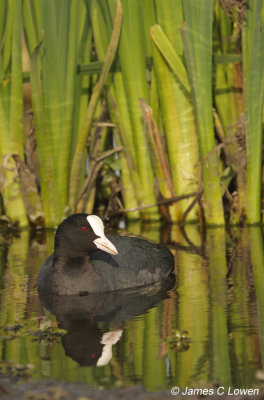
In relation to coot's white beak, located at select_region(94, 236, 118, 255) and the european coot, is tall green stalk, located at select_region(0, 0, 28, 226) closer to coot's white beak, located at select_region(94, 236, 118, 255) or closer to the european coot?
the european coot

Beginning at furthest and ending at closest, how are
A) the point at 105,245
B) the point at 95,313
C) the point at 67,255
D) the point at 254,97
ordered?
1. the point at 254,97
2. the point at 67,255
3. the point at 105,245
4. the point at 95,313

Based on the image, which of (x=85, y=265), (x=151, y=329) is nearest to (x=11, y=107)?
(x=85, y=265)

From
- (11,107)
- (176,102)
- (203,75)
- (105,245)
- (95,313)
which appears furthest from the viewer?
(11,107)

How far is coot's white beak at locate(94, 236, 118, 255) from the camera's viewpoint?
7.86m

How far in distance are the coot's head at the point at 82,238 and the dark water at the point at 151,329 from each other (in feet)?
1.38

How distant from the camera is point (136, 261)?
843 centimetres

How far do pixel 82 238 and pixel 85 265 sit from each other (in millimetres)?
236

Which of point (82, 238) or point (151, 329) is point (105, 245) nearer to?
point (82, 238)

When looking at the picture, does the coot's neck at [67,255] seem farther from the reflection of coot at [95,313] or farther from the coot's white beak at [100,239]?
the reflection of coot at [95,313]

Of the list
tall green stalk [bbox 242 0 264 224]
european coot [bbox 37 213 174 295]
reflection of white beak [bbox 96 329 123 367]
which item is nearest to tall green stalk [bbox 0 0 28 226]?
tall green stalk [bbox 242 0 264 224]

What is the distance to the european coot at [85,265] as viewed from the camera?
26.1 feet

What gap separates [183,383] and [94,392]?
49 centimetres

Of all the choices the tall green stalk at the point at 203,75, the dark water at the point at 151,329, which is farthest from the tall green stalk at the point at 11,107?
the dark water at the point at 151,329

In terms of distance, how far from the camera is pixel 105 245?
7.94m
